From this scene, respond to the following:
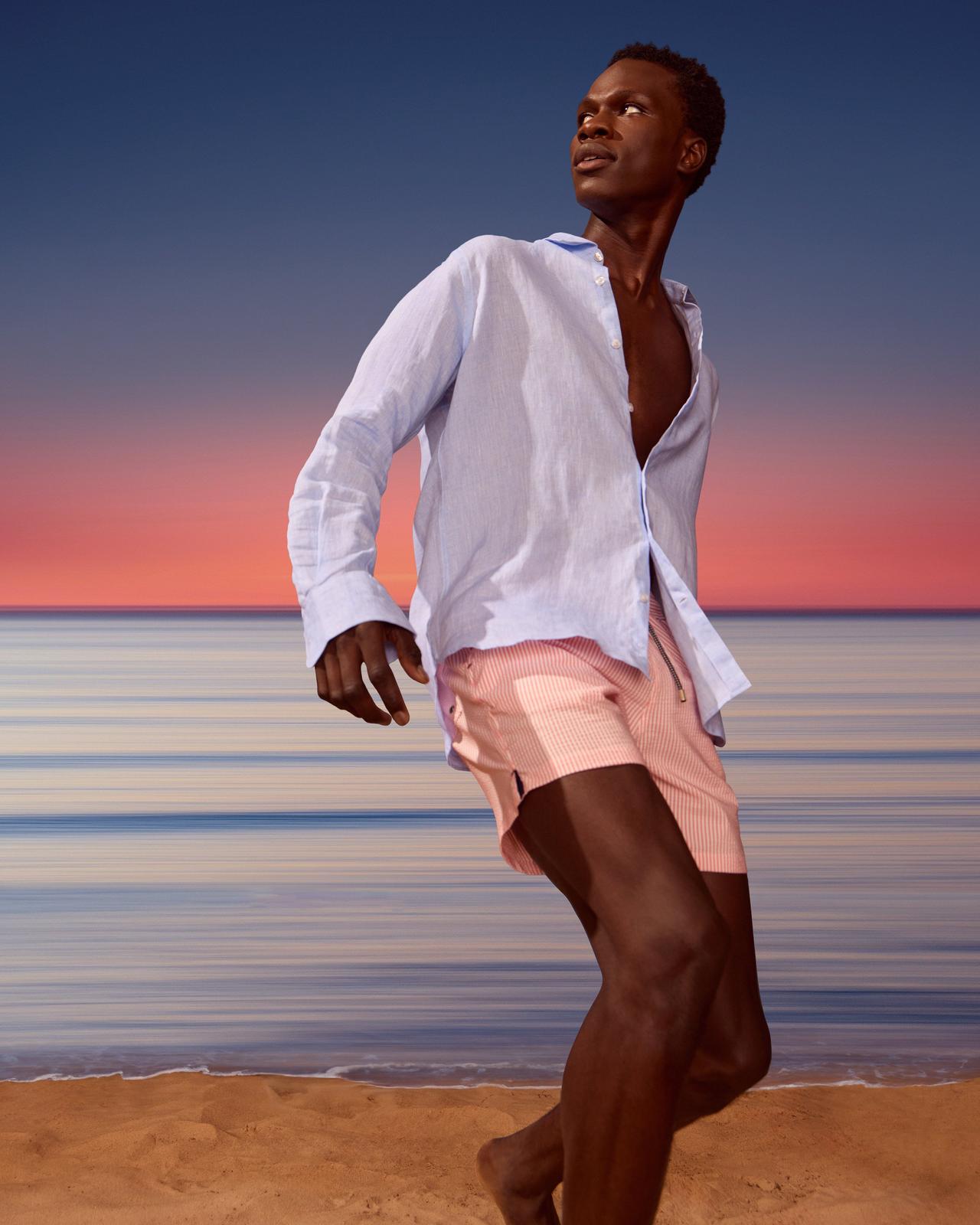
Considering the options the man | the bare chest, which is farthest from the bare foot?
the bare chest

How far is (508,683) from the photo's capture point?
1.93 metres

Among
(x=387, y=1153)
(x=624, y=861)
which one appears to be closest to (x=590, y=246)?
(x=624, y=861)

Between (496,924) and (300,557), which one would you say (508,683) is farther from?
(496,924)

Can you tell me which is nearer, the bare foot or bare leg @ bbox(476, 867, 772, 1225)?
bare leg @ bbox(476, 867, 772, 1225)

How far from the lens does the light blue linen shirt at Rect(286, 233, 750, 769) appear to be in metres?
1.96

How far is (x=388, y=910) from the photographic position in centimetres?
568

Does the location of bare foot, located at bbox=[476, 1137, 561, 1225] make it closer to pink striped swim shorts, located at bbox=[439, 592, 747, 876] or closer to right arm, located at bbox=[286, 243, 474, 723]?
pink striped swim shorts, located at bbox=[439, 592, 747, 876]

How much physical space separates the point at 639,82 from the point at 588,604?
0.97m

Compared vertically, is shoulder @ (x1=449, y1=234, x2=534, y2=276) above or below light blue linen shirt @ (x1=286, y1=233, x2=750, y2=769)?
above

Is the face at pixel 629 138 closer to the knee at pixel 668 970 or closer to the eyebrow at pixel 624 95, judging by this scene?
the eyebrow at pixel 624 95

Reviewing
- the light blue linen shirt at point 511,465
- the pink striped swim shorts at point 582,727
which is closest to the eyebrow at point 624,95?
the light blue linen shirt at point 511,465

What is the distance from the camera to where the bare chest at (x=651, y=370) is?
2326mm

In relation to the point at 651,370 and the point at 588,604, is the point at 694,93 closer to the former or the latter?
the point at 651,370

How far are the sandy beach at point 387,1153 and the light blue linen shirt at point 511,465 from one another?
48.0 inches
